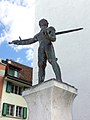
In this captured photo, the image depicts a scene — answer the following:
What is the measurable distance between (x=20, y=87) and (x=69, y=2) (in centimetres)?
1252

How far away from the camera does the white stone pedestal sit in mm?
4750

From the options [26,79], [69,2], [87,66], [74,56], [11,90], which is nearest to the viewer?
[87,66]

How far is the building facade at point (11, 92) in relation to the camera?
19.0m

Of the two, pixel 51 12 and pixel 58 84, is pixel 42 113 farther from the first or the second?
pixel 51 12

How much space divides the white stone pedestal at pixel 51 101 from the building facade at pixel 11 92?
13.8 m

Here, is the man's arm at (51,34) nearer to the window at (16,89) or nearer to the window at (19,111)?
the window at (19,111)

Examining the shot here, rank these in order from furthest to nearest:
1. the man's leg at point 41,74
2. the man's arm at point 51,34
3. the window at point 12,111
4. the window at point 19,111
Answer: the window at point 19,111, the window at point 12,111, the man's leg at point 41,74, the man's arm at point 51,34

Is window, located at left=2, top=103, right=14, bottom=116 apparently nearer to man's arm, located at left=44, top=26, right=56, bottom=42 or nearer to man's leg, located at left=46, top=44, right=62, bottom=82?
man's leg, located at left=46, top=44, right=62, bottom=82

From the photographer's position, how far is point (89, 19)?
28.6ft

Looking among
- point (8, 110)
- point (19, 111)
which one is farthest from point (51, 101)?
point (19, 111)

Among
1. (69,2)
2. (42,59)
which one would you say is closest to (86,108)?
(42,59)

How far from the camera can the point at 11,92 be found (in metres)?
20.3

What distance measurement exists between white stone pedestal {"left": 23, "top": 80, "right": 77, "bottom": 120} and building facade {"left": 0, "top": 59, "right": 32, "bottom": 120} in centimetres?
1381

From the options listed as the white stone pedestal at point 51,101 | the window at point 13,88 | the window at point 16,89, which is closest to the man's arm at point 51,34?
the white stone pedestal at point 51,101
